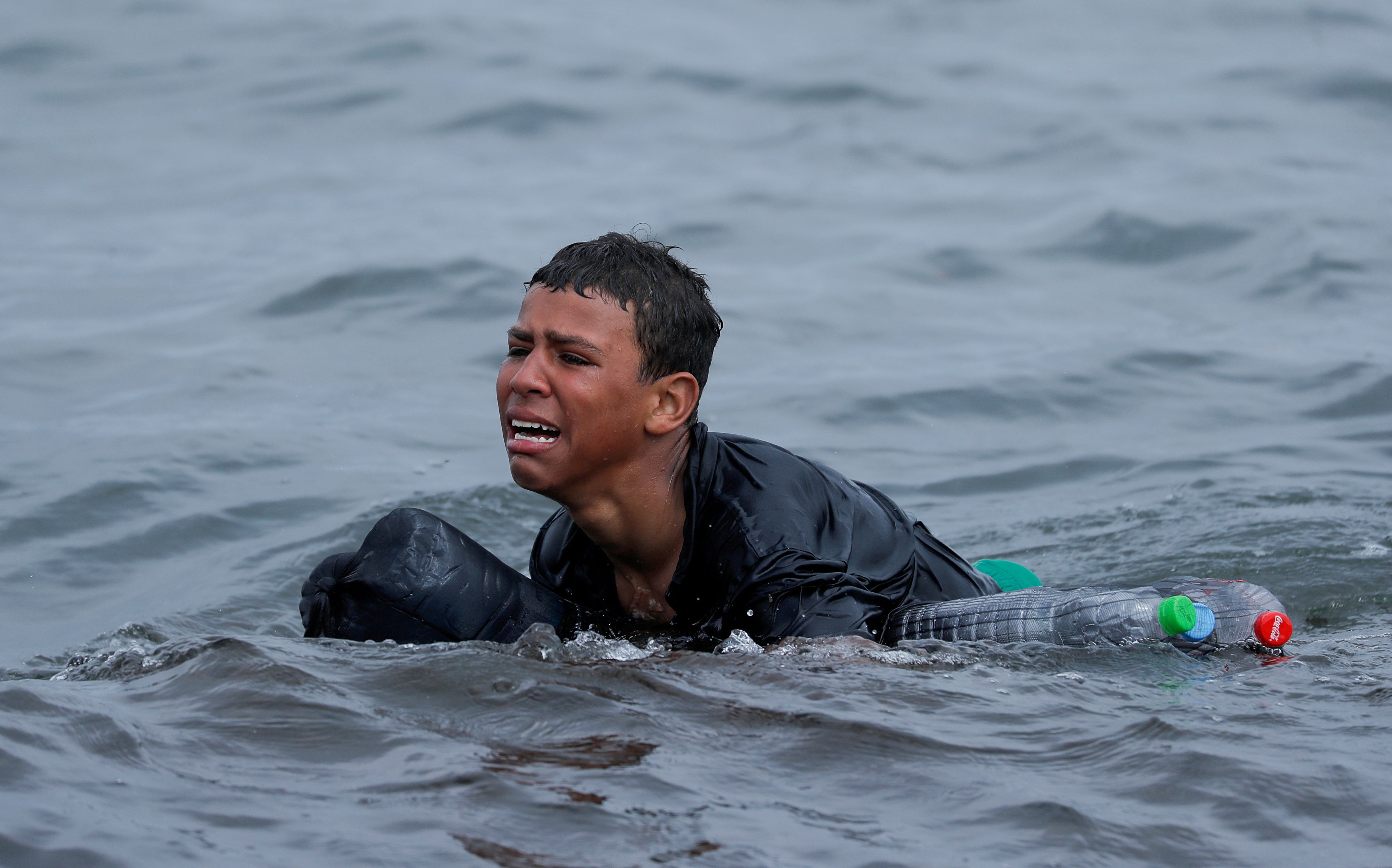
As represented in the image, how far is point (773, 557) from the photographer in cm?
419

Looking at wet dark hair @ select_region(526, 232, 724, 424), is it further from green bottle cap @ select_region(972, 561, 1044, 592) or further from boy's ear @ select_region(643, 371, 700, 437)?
green bottle cap @ select_region(972, 561, 1044, 592)

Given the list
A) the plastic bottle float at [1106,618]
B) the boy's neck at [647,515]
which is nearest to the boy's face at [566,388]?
the boy's neck at [647,515]

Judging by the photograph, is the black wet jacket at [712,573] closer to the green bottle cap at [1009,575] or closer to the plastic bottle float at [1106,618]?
the plastic bottle float at [1106,618]

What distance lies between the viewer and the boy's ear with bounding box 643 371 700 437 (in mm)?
4309

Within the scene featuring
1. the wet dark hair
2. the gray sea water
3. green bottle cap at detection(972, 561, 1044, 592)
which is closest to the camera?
the gray sea water

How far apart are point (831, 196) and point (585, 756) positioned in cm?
1077

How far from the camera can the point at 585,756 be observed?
3.29m

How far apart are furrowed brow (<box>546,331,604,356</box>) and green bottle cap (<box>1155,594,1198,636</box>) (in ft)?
6.03

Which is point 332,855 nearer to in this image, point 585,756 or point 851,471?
point 585,756

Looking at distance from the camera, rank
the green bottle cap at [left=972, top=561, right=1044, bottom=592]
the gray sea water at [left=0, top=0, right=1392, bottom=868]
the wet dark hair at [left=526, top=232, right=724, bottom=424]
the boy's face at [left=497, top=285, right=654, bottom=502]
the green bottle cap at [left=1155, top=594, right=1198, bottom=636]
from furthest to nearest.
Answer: the green bottle cap at [left=972, top=561, right=1044, bottom=592]
the green bottle cap at [left=1155, top=594, right=1198, bottom=636]
the wet dark hair at [left=526, top=232, right=724, bottom=424]
the boy's face at [left=497, top=285, right=654, bottom=502]
the gray sea water at [left=0, top=0, right=1392, bottom=868]

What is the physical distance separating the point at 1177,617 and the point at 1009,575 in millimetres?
1036

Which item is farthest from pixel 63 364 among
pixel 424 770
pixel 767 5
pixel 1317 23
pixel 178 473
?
pixel 1317 23

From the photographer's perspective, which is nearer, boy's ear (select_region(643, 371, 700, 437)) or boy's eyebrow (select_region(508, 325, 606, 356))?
boy's eyebrow (select_region(508, 325, 606, 356))

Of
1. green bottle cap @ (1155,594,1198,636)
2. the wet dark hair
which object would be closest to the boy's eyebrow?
the wet dark hair
